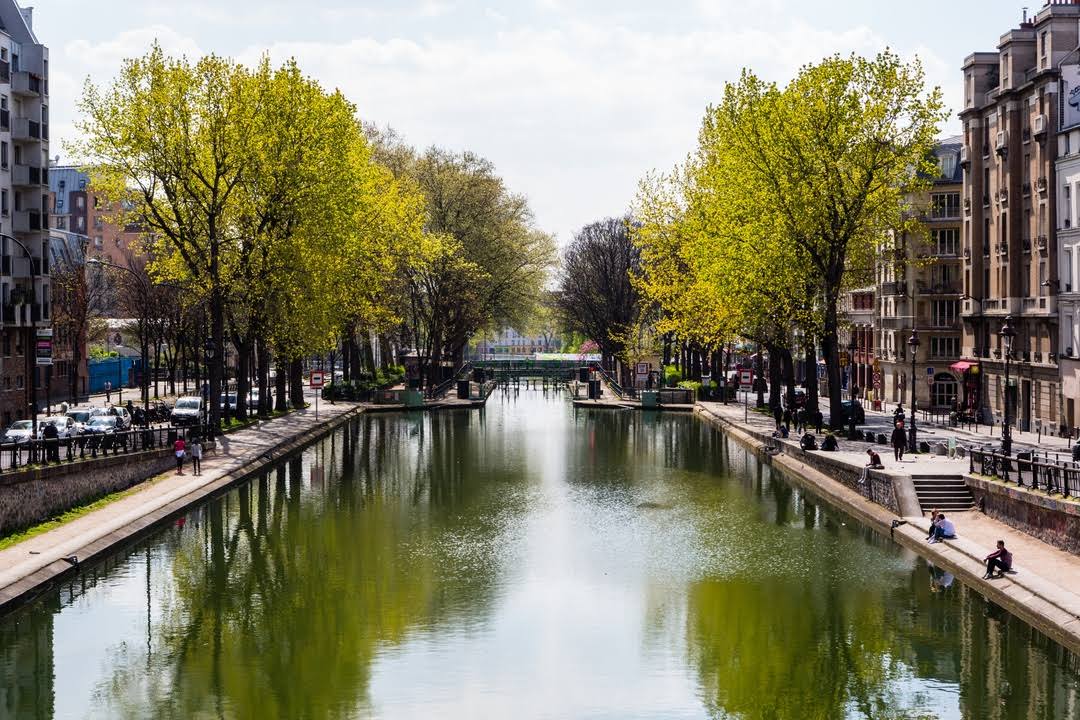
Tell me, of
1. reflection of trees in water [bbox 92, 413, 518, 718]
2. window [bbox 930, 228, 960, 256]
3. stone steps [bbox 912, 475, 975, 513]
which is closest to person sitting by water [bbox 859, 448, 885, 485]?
stone steps [bbox 912, 475, 975, 513]

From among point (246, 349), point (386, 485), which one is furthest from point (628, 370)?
point (386, 485)

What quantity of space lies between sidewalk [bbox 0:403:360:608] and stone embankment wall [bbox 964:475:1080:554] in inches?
1130

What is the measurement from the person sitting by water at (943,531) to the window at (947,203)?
58042 mm

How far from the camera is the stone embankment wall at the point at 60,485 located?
39.5 meters

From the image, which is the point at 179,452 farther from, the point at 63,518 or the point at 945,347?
the point at 945,347

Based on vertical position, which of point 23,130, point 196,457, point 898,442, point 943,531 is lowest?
point 943,531

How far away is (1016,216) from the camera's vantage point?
73.3m

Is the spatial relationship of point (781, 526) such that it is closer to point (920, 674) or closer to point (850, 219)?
point (920, 674)

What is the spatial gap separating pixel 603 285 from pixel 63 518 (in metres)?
96.2

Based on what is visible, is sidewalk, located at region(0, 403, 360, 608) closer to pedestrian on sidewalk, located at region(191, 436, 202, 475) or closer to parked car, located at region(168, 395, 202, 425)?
pedestrian on sidewalk, located at region(191, 436, 202, 475)

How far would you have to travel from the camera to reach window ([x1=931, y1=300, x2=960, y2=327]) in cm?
9219

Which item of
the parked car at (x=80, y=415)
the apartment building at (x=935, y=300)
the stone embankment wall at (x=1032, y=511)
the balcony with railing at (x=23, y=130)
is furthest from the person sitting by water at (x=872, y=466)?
the balcony with railing at (x=23, y=130)

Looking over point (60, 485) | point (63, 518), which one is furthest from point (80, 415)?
point (63, 518)

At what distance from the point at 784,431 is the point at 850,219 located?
39.8 ft
